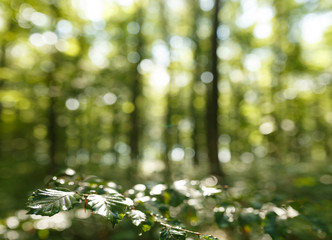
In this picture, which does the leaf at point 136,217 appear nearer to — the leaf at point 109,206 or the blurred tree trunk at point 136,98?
the leaf at point 109,206

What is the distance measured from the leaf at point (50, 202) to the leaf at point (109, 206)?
10 centimetres

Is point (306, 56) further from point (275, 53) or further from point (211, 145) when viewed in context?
point (211, 145)

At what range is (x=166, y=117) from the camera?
15.3 m

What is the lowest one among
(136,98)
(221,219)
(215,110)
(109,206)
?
(221,219)

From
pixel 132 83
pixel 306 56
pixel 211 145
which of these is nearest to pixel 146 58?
pixel 132 83

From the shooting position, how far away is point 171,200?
1844mm

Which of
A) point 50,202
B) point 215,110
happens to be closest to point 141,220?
point 50,202

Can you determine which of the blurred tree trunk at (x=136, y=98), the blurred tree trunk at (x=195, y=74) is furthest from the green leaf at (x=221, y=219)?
the blurred tree trunk at (x=195, y=74)

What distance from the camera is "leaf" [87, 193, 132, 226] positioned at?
1120 mm

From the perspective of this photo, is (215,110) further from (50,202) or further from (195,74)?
(195,74)

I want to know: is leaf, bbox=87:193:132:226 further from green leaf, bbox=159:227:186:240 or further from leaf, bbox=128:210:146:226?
green leaf, bbox=159:227:186:240

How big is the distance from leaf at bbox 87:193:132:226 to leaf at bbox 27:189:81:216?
3.8 inches

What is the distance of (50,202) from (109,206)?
0.30 metres

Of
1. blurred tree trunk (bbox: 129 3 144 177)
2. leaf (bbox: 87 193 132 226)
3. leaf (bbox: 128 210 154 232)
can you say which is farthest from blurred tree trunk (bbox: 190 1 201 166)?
leaf (bbox: 87 193 132 226)
